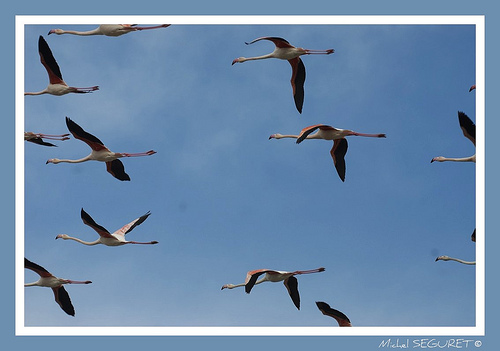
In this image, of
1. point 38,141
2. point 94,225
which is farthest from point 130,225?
point 38,141

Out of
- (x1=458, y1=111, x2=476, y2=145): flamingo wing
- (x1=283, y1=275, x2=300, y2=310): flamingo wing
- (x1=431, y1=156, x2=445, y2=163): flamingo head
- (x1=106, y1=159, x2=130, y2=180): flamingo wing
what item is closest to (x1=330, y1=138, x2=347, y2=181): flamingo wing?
(x1=431, y1=156, x2=445, y2=163): flamingo head

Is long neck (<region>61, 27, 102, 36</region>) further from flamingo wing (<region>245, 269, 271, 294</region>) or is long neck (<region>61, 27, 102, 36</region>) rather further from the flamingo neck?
flamingo wing (<region>245, 269, 271, 294</region>)

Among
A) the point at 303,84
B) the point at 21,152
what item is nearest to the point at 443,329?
the point at 303,84

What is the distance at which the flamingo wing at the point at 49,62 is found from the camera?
22.5 metres

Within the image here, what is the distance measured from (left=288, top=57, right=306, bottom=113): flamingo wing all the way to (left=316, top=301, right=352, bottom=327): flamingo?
4.60 m

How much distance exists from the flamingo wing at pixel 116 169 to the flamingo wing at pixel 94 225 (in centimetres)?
152

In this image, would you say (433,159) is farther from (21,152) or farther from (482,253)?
(21,152)

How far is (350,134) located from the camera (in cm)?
2330

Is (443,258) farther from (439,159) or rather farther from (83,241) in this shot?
(83,241)

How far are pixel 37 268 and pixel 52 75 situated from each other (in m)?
4.52

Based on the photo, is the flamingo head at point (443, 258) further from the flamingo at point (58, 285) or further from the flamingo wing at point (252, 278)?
the flamingo at point (58, 285)

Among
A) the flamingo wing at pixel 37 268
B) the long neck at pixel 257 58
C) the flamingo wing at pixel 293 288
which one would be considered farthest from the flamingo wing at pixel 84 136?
the flamingo wing at pixel 293 288

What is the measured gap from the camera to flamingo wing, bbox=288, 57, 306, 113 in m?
23.5

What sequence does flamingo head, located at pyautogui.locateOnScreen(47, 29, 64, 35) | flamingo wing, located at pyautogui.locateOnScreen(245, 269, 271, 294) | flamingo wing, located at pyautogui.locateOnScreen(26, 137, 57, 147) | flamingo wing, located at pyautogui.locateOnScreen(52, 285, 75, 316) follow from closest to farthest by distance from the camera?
flamingo wing, located at pyautogui.locateOnScreen(245, 269, 271, 294) < flamingo wing, located at pyautogui.locateOnScreen(26, 137, 57, 147) < flamingo wing, located at pyautogui.locateOnScreen(52, 285, 75, 316) < flamingo head, located at pyautogui.locateOnScreen(47, 29, 64, 35)
